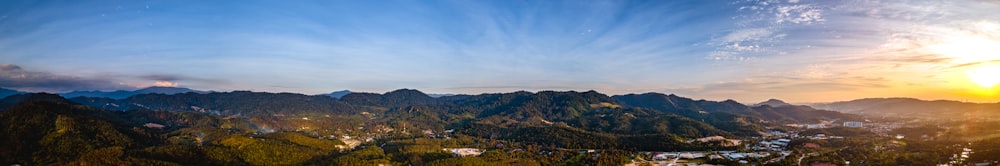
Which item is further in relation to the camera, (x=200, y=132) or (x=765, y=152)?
(x=200, y=132)

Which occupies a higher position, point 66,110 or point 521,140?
point 66,110

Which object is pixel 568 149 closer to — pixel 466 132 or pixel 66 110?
pixel 466 132

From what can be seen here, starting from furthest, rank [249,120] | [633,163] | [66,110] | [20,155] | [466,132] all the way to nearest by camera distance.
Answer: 1. [249,120]
2. [466,132]
3. [66,110]
4. [633,163]
5. [20,155]

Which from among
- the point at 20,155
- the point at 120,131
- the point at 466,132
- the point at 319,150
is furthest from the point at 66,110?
the point at 466,132

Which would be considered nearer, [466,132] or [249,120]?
[466,132]

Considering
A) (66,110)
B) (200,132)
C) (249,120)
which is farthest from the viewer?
(249,120)

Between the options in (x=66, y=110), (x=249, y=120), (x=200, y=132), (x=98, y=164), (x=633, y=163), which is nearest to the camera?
(x=98, y=164)

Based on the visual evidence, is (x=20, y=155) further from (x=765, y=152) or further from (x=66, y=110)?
(x=765, y=152)

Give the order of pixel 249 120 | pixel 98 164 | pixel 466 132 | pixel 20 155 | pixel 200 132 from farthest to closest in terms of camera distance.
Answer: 1. pixel 249 120
2. pixel 466 132
3. pixel 200 132
4. pixel 20 155
5. pixel 98 164

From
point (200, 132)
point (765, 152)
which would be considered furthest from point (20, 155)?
point (765, 152)
